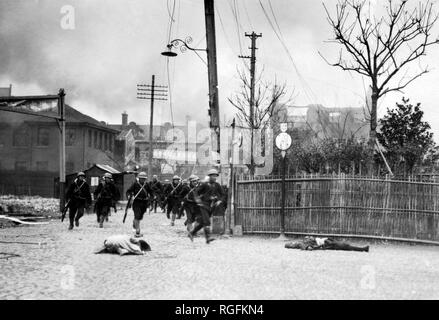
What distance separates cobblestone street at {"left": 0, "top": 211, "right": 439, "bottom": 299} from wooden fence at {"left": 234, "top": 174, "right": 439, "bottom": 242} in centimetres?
68

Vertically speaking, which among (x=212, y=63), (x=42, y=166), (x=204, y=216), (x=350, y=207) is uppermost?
(x=212, y=63)

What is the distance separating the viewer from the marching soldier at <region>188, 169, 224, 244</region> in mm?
14516

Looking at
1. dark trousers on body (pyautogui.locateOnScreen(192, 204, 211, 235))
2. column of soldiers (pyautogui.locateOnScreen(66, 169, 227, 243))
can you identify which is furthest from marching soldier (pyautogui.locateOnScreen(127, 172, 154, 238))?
dark trousers on body (pyautogui.locateOnScreen(192, 204, 211, 235))

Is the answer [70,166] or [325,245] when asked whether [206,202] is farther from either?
[70,166]

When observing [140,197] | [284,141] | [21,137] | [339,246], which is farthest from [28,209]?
[21,137]

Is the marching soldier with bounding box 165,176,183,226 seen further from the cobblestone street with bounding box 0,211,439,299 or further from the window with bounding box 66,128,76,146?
the window with bounding box 66,128,76,146

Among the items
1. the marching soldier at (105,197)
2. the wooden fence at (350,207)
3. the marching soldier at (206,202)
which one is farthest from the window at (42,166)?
the marching soldier at (206,202)

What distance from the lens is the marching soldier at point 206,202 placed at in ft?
47.6

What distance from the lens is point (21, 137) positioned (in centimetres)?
5031

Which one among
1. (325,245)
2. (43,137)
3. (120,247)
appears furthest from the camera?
(43,137)

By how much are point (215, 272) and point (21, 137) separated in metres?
45.3

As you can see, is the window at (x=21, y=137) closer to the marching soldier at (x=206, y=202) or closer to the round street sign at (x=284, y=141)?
the marching soldier at (x=206, y=202)

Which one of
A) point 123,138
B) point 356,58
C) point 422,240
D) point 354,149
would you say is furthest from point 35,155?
point 422,240
